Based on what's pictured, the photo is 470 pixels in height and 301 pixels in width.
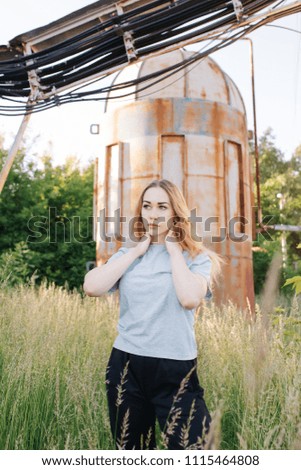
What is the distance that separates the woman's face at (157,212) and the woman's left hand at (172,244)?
36 millimetres

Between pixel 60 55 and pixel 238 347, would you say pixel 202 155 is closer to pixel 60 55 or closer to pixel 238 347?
pixel 60 55

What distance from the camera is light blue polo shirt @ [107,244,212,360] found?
1.92 metres

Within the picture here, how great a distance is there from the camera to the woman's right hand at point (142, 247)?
6.73 feet

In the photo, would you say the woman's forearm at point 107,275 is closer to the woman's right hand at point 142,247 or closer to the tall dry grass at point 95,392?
the woman's right hand at point 142,247

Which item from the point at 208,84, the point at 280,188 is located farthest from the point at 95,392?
the point at 280,188

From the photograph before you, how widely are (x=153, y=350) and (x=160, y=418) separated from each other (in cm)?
28

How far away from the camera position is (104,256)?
308 inches

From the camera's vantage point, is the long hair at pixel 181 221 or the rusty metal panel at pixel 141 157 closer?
the long hair at pixel 181 221

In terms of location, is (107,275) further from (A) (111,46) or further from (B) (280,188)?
(B) (280,188)

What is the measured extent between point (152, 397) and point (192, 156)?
568 centimetres

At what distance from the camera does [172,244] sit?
2008mm

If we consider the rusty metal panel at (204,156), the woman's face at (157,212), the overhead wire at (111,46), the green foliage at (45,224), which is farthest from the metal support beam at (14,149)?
the green foliage at (45,224)

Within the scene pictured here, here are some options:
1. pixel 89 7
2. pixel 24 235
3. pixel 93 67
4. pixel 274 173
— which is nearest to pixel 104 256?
pixel 93 67

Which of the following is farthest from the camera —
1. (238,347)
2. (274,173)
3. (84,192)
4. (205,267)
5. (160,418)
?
(274,173)
